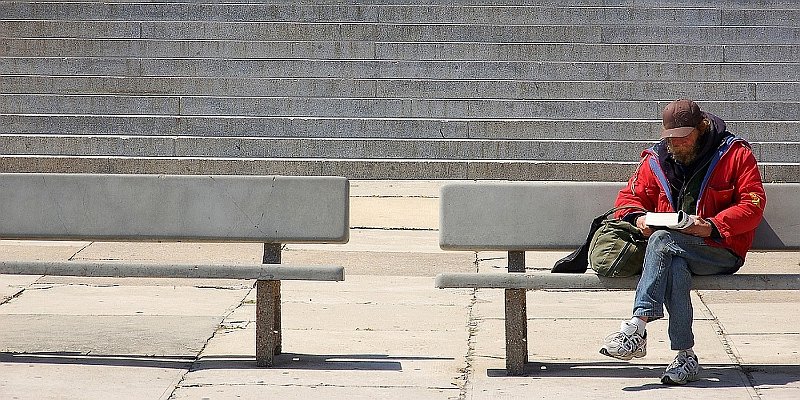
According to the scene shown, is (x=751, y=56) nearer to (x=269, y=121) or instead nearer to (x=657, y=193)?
(x=269, y=121)

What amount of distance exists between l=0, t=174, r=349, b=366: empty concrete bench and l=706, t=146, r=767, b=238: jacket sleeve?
1.57 m

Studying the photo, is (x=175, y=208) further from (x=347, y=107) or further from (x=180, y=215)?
(x=347, y=107)

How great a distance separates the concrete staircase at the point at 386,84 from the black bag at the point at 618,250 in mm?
6593

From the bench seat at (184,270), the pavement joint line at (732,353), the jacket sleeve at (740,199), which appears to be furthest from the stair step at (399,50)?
the jacket sleeve at (740,199)

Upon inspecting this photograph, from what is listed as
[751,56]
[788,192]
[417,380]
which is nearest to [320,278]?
[417,380]

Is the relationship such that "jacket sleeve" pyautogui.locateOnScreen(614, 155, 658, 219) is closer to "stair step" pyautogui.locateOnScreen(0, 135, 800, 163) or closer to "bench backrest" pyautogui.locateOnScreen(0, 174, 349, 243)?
"bench backrest" pyautogui.locateOnScreen(0, 174, 349, 243)

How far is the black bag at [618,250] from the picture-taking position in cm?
497

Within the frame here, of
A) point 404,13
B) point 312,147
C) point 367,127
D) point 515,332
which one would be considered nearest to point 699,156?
point 515,332

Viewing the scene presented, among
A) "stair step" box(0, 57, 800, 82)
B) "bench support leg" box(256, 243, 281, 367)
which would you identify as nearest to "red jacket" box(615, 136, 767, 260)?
"bench support leg" box(256, 243, 281, 367)

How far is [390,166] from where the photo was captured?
11.8 meters

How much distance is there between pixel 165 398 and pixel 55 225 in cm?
120

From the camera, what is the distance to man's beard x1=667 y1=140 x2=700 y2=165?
4.94 meters

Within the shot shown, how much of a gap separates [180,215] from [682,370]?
223 centimetres

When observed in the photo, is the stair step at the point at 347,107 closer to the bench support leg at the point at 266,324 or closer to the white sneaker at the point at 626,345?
the bench support leg at the point at 266,324
